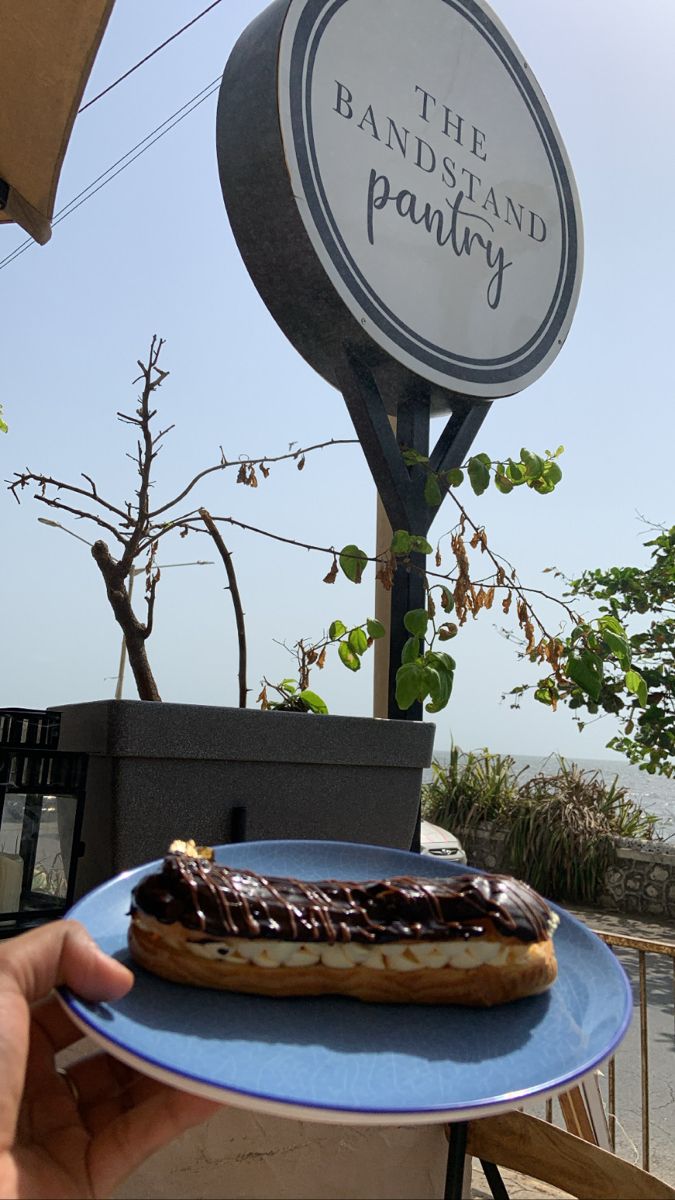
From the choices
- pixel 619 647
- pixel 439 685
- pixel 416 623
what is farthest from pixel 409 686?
pixel 619 647

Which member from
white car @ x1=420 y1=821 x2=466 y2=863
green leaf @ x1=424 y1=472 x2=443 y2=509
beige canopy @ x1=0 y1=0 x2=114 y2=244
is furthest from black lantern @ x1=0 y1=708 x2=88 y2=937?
white car @ x1=420 y1=821 x2=466 y2=863

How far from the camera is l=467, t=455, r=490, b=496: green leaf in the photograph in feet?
6.55

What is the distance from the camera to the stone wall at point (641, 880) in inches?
310

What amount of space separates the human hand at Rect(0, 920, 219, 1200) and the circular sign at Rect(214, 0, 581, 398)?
148 cm

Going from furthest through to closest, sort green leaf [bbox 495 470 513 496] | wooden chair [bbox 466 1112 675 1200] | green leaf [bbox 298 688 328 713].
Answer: green leaf [bbox 495 470 513 496], green leaf [bbox 298 688 328 713], wooden chair [bbox 466 1112 675 1200]

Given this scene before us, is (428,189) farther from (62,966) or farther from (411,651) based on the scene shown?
(62,966)

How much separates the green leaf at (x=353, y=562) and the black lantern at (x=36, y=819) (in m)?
0.81

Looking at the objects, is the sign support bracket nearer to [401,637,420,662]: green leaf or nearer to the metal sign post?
the metal sign post

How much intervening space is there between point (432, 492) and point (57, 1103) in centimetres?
146

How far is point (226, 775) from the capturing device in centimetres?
124

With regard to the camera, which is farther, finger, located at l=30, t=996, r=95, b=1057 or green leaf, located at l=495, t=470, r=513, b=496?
green leaf, located at l=495, t=470, r=513, b=496

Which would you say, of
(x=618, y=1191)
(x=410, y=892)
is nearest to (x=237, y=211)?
(x=410, y=892)

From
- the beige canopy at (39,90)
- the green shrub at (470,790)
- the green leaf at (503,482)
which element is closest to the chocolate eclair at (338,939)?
the green leaf at (503,482)

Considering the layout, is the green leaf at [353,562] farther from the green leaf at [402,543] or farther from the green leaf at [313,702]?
the green leaf at [313,702]
